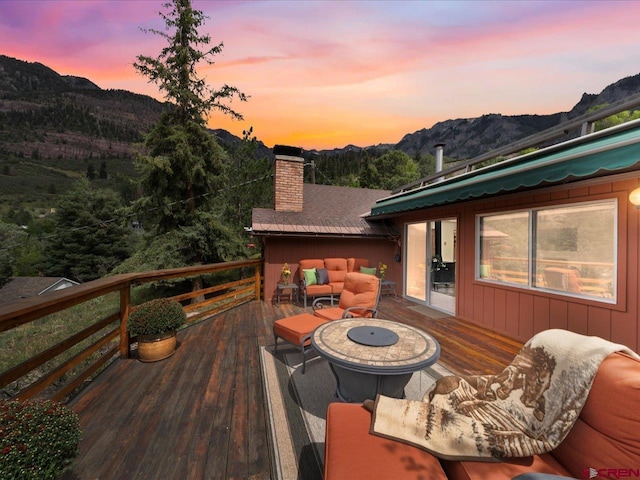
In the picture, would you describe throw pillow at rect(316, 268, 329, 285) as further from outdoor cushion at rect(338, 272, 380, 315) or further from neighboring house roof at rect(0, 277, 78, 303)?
neighboring house roof at rect(0, 277, 78, 303)

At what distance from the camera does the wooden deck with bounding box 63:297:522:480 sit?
1.99 m

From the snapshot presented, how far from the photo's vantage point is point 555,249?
4398mm

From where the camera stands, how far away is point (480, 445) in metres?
1.48

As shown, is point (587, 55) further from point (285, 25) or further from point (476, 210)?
point (285, 25)

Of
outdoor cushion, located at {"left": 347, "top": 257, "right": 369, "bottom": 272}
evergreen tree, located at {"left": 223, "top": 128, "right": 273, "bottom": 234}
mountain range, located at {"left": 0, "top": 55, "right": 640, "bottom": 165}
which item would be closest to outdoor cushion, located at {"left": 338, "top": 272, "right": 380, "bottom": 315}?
outdoor cushion, located at {"left": 347, "top": 257, "right": 369, "bottom": 272}

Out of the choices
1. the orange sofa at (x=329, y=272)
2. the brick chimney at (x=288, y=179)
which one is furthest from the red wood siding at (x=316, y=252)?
the brick chimney at (x=288, y=179)

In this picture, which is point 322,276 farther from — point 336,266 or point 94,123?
point 94,123

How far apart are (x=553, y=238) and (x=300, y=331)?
4518 millimetres

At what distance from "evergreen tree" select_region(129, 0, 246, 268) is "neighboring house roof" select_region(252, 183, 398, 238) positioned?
4.97 metres

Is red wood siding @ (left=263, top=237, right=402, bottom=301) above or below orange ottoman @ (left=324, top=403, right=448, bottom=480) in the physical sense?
above

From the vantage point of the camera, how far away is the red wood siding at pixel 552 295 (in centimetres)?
345

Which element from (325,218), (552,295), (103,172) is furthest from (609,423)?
(103,172)

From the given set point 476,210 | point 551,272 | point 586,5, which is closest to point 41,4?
point 476,210

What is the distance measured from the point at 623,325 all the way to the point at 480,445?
376 centimetres
